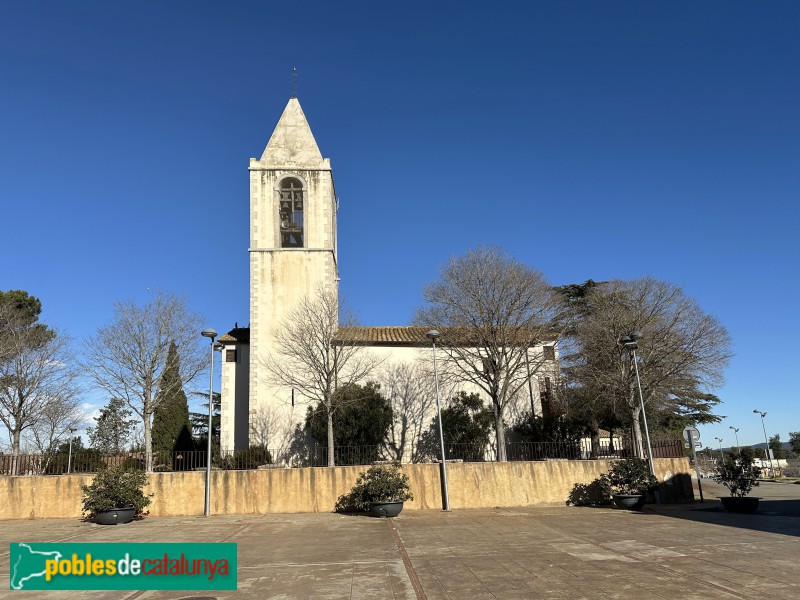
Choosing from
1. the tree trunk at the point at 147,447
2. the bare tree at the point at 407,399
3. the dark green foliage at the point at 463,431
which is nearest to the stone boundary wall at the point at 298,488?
the tree trunk at the point at 147,447

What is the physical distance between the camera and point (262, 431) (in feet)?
94.7

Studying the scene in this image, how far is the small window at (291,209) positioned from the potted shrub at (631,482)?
22438mm

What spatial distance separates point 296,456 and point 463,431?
30.3 feet

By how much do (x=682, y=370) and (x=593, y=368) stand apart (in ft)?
14.2

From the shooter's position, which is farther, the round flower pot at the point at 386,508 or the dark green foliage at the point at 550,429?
the dark green foliage at the point at 550,429

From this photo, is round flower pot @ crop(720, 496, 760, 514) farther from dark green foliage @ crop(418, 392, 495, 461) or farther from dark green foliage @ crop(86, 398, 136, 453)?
dark green foliage @ crop(86, 398, 136, 453)

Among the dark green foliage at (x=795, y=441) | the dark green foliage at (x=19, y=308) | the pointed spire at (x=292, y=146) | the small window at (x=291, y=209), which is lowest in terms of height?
the dark green foliage at (x=795, y=441)

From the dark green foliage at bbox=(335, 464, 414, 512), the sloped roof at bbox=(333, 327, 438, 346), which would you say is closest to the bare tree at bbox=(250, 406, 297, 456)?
the sloped roof at bbox=(333, 327, 438, 346)

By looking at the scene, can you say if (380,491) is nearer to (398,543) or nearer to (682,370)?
(398,543)

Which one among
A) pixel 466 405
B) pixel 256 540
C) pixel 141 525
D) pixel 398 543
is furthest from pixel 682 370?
pixel 141 525

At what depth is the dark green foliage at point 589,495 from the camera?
63.5 feet

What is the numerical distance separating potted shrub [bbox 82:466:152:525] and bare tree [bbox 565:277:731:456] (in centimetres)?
2097

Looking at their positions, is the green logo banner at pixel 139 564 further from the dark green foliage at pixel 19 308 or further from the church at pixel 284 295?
the dark green foliage at pixel 19 308

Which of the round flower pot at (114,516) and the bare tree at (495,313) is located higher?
the bare tree at (495,313)
